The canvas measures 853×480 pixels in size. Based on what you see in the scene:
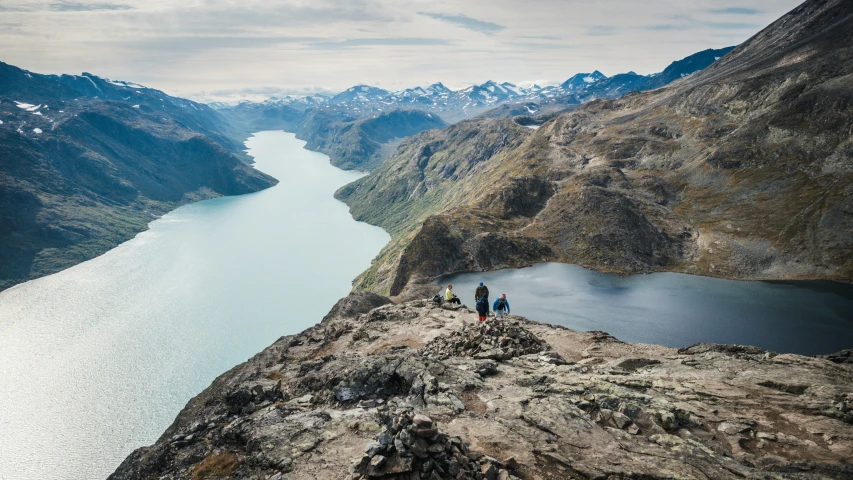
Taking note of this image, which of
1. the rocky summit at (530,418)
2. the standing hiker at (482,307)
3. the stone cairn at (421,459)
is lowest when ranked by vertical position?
the rocky summit at (530,418)

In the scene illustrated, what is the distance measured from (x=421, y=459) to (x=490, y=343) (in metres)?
22.2

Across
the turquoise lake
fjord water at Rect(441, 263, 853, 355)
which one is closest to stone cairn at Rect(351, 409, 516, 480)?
fjord water at Rect(441, 263, 853, 355)

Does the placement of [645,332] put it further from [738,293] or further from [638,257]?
[638,257]

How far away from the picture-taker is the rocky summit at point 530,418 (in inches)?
832

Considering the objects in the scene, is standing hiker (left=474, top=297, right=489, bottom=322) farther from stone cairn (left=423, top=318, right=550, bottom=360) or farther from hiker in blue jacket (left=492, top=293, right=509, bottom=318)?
stone cairn (left=423, top=318, right=550, bottom=360)

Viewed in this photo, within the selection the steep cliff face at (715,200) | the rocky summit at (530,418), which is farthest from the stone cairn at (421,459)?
the steep cliff face at (715,200)

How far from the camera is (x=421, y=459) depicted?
20.0 meters

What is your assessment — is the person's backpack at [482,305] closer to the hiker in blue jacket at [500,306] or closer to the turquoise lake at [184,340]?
the hiker in blue jacket at [500,306]

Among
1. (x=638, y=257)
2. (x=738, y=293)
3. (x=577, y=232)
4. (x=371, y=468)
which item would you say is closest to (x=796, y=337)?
(x=738, y=293)

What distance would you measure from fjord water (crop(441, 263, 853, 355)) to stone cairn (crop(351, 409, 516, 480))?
78.7m

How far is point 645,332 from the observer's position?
90500 millimetres

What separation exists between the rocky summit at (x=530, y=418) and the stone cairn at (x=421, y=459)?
0.23ft

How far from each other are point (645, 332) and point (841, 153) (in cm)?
11379

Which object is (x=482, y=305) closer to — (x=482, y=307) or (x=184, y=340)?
(x=482, y=307)
